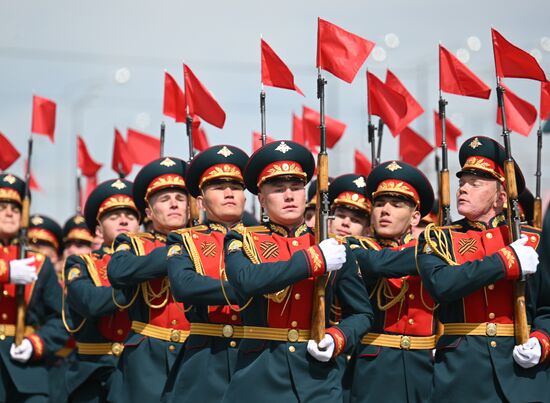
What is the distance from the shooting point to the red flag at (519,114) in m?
9.98

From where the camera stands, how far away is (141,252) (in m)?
9.91

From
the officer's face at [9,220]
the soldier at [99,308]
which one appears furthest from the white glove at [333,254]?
the officer's face at [9,220]

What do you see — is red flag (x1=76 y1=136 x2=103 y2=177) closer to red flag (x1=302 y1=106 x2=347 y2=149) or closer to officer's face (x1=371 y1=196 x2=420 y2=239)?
red flag (x1=302 y1=106 x2=347 y2=149)

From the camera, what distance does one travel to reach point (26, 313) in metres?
11.9

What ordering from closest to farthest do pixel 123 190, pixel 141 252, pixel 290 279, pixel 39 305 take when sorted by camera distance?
pixel 290 279
pixel 141 252
pixel 123 190
pixel 39 305

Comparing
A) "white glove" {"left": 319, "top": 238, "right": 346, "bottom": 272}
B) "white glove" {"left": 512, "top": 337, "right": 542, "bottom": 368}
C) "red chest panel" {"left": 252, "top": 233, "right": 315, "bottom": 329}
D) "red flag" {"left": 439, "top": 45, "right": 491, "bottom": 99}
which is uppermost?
"red flag" {"left": 439, "top": 45, "right": 491, "bottom": 99}

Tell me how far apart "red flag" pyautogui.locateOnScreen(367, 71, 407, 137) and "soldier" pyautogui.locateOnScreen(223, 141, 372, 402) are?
338 cm

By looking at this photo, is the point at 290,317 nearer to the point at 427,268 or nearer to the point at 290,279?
the point at 290,279

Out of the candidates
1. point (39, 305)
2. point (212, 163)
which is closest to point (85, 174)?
point (39, 305)

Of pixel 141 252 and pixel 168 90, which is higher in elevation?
pixel 168 90

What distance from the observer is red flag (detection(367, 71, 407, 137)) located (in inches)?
444

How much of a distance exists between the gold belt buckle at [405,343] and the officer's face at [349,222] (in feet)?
4.74

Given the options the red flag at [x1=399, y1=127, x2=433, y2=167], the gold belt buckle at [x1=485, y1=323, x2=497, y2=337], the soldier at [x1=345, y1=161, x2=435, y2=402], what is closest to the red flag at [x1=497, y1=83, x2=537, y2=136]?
the soldier at [x1=345, y1=161, x2=435, y2=402]

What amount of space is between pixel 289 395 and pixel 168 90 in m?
5.31
